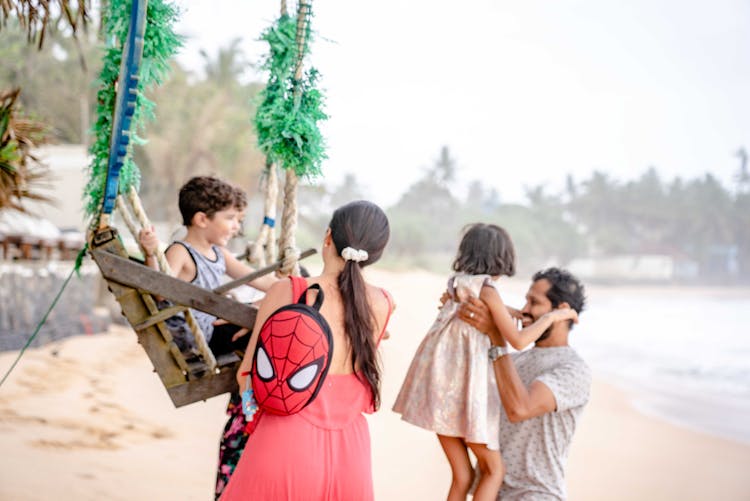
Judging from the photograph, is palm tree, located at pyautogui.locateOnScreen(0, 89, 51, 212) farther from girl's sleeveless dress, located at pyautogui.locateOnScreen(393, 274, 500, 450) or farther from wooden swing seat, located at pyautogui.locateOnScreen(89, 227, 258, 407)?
girl's sleeveless dress, located at pyautogui.locateOnScreen(393, 274, 500, 450)

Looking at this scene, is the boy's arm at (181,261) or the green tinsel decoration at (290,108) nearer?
the green tinsel decoration at (290,108)

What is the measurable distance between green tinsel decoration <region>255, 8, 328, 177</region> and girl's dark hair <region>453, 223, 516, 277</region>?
1.78ft

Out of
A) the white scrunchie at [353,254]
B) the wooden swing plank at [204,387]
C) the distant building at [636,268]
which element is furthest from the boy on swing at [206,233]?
the distant building at [636,268]

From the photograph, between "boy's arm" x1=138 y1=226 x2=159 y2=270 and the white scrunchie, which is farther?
"boy's arm" x1=138 y1=226 x2=159 y2=270

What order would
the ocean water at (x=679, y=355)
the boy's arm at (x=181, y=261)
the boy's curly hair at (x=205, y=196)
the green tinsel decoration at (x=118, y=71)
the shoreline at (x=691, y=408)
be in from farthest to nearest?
the ocean water at (x=679, y=355)
the shoreline at (x=691, y=408)
the boy's curly hair at (x=205, y=196)
the boy's arm at (x=181, y=261)
the green tinsel decoration at (x=118, y=71)

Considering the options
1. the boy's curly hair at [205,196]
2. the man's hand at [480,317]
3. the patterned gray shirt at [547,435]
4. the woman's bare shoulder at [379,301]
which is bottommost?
the patterned gray shirt at [547,435]

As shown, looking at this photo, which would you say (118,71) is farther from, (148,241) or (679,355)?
(679,355)

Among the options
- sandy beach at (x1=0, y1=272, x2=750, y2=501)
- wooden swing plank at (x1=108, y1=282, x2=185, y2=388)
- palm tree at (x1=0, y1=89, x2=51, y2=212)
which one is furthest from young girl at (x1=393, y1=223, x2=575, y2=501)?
sandy beach at (x1=0, y1=272, x2=750, y2=501)

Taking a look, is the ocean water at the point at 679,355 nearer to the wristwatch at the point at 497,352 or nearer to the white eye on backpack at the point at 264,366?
the wristwatch at the point at 497,352

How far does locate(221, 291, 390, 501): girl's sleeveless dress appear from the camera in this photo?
175 cm

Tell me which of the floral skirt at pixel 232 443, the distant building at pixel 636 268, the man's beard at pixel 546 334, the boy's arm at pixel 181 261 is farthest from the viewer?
the distant building at pixel 636 268

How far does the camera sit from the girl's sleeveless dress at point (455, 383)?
216 cm

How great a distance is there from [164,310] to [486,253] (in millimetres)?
1012

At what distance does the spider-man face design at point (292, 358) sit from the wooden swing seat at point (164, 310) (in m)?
0.34
